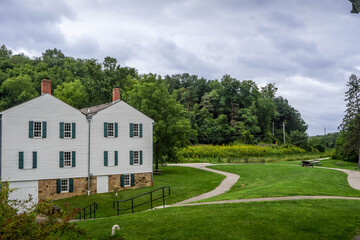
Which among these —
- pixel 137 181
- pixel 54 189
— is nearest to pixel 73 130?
pixel 54 189

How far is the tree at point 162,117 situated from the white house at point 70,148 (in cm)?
576

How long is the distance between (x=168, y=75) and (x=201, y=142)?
32.0m

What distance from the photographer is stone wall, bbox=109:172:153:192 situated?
28.3 meters

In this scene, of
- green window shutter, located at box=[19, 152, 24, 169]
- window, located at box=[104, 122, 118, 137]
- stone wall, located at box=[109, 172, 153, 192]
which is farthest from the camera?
window, located at box=[104, 122, 118, 137]

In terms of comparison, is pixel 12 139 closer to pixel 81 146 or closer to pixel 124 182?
pixel 81 146

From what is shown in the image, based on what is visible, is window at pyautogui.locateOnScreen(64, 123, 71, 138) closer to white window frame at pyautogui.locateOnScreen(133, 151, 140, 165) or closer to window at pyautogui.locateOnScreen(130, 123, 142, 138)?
window at pyautogui.locateOnScreen(130, 123, 142, 138)

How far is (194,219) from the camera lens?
12125mm

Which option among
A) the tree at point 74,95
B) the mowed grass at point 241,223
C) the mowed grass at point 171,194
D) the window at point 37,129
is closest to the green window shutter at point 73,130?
the window at point 37,129

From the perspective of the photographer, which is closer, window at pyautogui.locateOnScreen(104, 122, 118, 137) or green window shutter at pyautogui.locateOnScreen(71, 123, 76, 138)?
green window shutter at pyautogui.locateOnScreen(71, 123, 76, 138)

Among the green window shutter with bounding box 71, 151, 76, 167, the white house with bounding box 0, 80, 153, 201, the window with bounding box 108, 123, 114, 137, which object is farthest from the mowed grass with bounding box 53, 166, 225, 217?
the window with bounding box 108, 123, 114, 137

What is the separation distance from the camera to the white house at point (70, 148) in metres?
24.0

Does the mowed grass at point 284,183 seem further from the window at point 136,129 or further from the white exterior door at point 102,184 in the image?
the white exterior door at point 102,184

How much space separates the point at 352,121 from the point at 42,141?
37284 millimetres

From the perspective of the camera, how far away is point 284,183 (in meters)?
24.6
